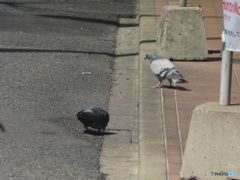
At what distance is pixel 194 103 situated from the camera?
803 centimetres

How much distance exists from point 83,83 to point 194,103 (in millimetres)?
1889

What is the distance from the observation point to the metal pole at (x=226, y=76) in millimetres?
5418

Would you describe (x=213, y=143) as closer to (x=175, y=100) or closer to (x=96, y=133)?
(x=96, y=133)

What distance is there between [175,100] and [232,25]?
3.06 metres

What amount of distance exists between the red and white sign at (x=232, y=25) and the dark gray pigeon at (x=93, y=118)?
229cm

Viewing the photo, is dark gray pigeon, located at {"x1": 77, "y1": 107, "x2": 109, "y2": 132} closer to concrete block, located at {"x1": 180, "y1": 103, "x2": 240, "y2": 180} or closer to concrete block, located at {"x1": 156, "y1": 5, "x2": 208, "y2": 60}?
concrete block, located at {"x1": 180, "y1": 103, "x2": 240, "y2": 180}

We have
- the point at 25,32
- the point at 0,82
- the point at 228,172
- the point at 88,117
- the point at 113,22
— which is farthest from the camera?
the point at 113,22

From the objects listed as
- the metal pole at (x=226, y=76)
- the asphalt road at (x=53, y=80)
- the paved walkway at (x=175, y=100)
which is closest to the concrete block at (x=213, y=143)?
the metal pole at (x=226, y=76)

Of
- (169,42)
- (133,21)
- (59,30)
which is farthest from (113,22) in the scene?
(169,42)

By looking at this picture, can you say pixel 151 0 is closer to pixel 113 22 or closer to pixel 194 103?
pixel 113 22

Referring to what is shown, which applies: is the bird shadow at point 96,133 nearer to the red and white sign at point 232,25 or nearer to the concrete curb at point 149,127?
the concrete curb at point 149,127

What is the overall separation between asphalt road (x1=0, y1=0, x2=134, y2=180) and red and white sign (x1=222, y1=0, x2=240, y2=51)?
1691 mm

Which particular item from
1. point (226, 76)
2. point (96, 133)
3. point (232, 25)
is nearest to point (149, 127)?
point (96, 133)

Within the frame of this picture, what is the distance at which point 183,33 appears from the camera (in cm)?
992
